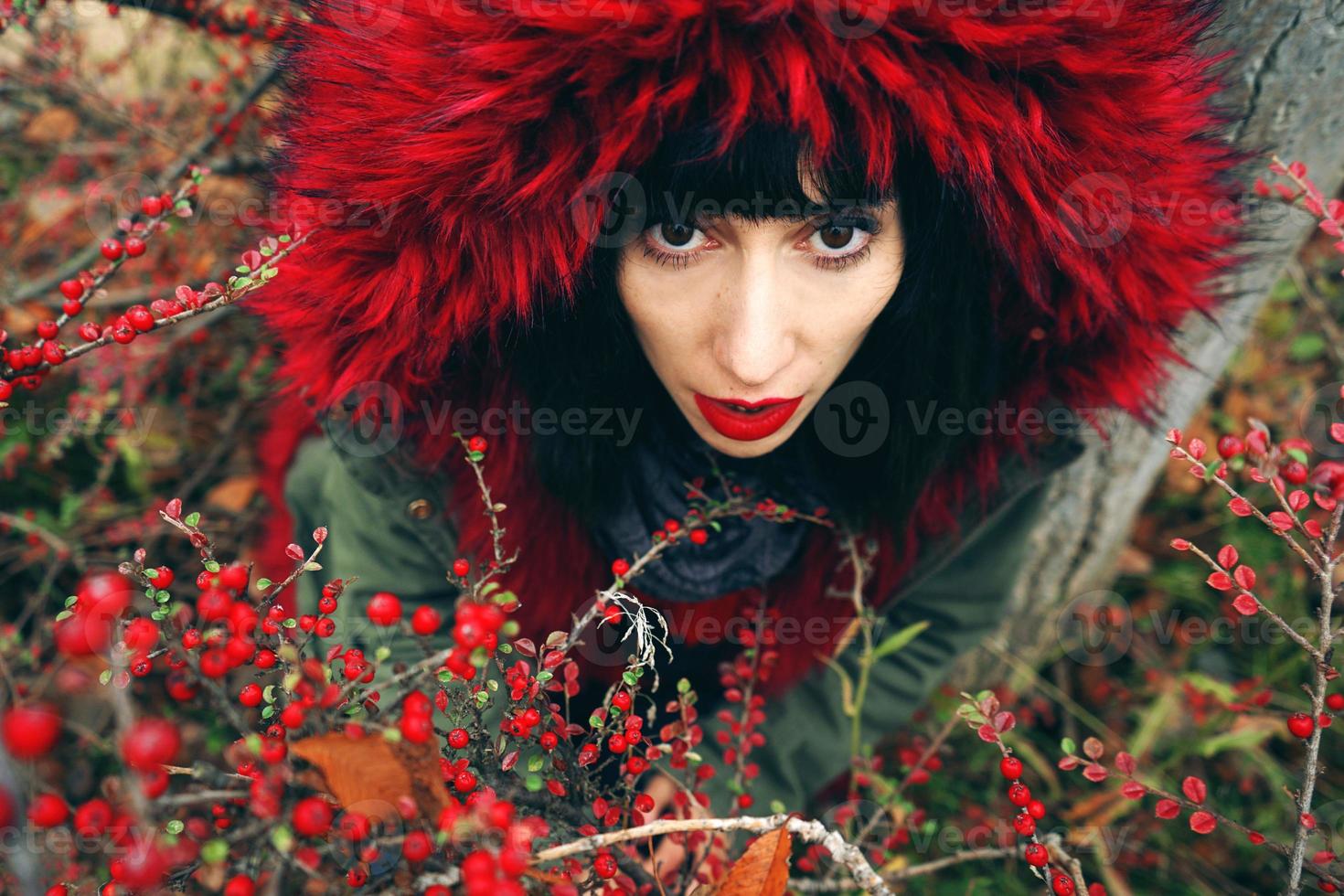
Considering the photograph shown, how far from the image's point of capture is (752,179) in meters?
0.91

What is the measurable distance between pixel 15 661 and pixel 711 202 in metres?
1.53

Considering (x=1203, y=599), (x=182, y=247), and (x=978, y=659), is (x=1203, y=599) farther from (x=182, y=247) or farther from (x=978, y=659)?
(x=182, y=247)

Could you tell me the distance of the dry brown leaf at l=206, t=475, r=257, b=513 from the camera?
2.16 metres

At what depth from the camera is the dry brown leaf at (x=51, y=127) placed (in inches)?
101

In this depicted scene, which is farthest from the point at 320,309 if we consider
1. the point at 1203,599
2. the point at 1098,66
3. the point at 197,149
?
the point at 1203,599

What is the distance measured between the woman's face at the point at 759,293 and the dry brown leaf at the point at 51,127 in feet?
8.24

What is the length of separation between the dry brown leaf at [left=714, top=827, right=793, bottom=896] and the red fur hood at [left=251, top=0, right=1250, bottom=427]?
0.66m

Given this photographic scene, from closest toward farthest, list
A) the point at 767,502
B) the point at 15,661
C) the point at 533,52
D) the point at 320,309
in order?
the point at 533,52, the point at 320,309, the point at 767,502, the point at 15,661

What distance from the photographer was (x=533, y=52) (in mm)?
845

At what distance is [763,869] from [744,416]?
23.2 inches

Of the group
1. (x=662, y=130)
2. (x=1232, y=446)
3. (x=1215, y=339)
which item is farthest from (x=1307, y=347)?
(x=662, y=130)

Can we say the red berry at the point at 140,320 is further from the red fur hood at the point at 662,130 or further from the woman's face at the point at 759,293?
the woman's face at the point at 759,293

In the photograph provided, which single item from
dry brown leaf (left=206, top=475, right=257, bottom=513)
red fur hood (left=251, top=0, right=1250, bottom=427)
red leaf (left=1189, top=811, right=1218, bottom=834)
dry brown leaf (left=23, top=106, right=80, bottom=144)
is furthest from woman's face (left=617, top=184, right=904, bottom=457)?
dry brown leaf (left=23, top=106, right=80, bottom=144)

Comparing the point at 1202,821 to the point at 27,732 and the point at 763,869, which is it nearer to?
the point at 763,869
